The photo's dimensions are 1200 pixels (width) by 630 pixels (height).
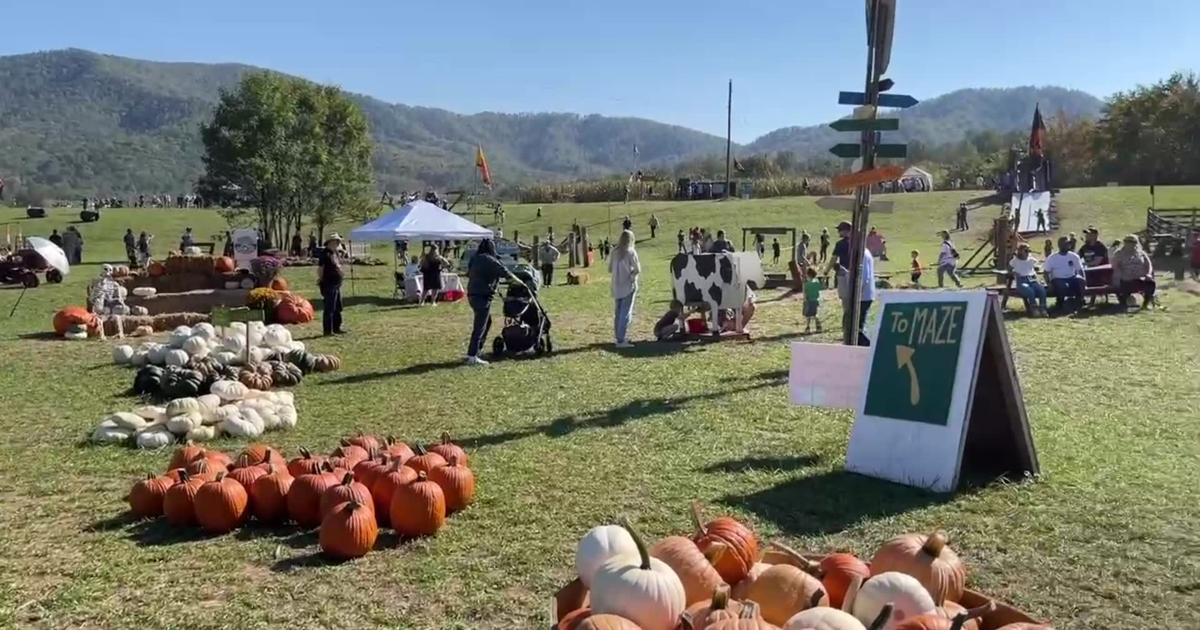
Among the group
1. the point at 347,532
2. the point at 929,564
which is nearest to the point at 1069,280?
the point at 347,532

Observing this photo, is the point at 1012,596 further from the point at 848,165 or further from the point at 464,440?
the point at 848,165

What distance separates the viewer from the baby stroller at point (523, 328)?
46.4 ft

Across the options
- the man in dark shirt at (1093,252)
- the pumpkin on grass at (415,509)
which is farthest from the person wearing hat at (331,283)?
the man in dark shirt at (1093,252)

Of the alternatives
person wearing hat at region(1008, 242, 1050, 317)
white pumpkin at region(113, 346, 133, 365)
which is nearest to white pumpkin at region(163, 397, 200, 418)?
white pumpkin at region(113, 346, 133, 365)

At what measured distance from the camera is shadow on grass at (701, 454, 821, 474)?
24.2ft

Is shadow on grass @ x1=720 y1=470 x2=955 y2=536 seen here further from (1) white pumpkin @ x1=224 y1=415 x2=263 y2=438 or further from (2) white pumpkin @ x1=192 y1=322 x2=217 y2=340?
(2) white pumpkin @ x1=192 y1=322 x2=217 y2=340

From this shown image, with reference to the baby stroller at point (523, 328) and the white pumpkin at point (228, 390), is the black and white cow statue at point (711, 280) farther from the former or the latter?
the white pumpkin at point (228, 390)

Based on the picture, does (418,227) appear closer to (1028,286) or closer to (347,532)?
(1028,286)

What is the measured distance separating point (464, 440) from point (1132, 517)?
518 cm

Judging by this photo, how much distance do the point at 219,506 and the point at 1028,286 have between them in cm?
1572

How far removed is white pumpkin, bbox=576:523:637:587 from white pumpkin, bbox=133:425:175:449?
618 centimetres

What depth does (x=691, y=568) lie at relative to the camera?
3.64 metres

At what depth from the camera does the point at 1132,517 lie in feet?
19.4

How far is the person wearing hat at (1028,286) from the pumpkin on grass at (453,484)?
14.2 meters
